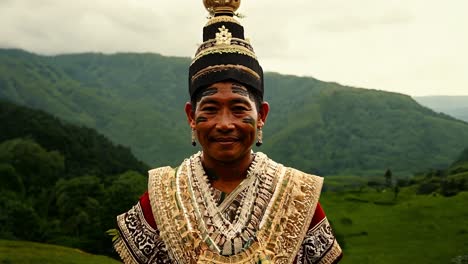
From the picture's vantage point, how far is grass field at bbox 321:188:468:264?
39875 mm

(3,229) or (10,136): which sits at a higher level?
(10,136)

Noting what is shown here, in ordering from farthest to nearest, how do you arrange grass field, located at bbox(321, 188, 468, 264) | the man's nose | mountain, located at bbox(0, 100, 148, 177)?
mountain, located at bbox(0, 100, 148, 177) → grass field, located at bbox(321, 188, 468, 264) → the man's nose

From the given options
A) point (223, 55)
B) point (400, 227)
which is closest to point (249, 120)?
point (223, 55)

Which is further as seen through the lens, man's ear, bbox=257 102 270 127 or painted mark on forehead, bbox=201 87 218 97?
man's ear, bbox=257 102 270 127

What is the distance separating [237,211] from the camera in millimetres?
3986

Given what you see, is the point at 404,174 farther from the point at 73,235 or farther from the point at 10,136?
the point at 73,235

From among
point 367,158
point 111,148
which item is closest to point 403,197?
point 111,148

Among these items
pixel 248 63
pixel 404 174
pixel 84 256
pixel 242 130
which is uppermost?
pixel 404 174

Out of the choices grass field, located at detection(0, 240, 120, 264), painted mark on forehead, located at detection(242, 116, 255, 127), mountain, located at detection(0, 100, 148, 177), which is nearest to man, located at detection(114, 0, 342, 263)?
painted mark on forehead, located at detection(242, 116, 255, 127)

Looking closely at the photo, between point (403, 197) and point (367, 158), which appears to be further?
point (367, 158)

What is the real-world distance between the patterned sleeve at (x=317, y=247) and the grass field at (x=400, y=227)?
112ft

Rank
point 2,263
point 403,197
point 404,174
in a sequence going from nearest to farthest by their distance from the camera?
point 2,263
point 403,197
point 404,174

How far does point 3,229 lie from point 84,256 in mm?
19510

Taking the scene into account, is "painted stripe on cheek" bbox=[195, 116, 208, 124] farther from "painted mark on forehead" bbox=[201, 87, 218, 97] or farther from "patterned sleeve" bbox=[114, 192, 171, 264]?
"patterned sleeve" bbox=[114, 192, 171, 264]
